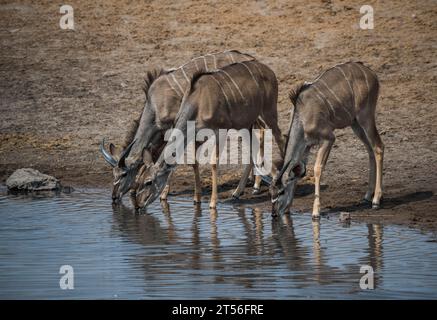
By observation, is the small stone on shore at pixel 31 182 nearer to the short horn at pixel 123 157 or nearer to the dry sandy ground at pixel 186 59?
the dry sandy ground at pixel 186 59

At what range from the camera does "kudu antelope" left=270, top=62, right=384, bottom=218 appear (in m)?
11.6

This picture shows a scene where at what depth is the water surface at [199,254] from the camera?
868 cm

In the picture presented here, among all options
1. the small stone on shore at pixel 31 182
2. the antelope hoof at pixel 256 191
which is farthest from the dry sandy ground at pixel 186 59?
the small stone on shore at pixel 31 182

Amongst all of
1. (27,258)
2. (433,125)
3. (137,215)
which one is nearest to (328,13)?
(433,125)

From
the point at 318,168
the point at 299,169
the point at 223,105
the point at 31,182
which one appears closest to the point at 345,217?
the point at 318,168

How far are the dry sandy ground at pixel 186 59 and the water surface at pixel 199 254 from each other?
1.22 metres

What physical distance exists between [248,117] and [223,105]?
0.44 metres

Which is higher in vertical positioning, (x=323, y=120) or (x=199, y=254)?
(x=323, y=120)

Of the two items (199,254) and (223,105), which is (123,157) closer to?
(223,105)

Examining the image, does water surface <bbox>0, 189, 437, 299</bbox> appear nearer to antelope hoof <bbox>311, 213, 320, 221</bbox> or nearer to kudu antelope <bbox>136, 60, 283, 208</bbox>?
antelope hoof <bbox>311, 213, 320, 221</bbox>

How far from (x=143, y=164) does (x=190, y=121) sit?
970mm

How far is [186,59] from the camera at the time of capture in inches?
672

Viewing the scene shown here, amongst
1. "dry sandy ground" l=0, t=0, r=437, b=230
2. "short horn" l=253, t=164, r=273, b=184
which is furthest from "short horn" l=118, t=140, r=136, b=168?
"short horn" l=253, t=164, r=273, b=184
